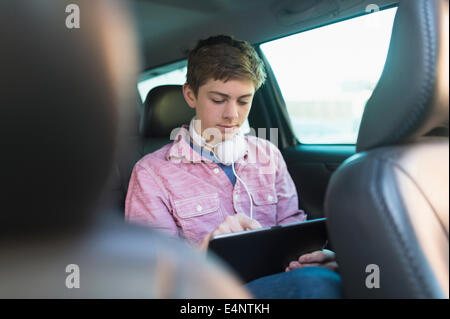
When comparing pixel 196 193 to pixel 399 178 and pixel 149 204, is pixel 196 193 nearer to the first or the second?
pixel 149 204

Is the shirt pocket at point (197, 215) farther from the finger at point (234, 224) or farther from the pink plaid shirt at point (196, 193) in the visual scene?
the finger at point (234, 224)

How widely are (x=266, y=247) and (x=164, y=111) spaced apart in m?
1.46

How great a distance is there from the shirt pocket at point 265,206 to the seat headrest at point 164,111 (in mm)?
880

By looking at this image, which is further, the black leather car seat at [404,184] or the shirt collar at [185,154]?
the shirt collar at [185,154]

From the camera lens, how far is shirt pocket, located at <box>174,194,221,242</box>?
1.37 meters

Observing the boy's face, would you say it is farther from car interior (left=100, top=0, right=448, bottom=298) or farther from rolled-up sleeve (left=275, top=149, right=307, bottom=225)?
car interior (left=100, top=0, right=448, bottom=298)

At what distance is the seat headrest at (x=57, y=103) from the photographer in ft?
1.08

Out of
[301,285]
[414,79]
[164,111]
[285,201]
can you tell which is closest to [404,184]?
[414,79]

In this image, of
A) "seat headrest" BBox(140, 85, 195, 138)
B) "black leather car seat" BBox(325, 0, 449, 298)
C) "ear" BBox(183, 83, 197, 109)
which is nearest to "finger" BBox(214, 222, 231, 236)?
"black leather car seat" BBox(325, 0, 449, 298)

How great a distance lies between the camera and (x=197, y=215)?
4.57 feet

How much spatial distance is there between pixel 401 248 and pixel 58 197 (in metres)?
0.54

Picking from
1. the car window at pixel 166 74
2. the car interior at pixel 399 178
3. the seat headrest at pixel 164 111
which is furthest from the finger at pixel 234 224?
the car window at pixel 166 74
